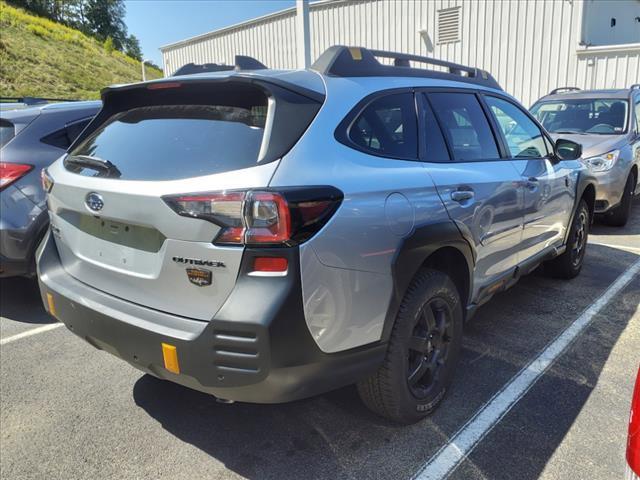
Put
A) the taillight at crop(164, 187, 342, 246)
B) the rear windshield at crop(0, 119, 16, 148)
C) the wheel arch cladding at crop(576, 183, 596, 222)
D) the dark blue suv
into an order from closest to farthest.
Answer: the taillight at crop(164, 187, 342, 246) → the dark blue suv → the rear windshield at crop(0, 119, 16, 148) → the wheel arch cladding at crop(576, 183, 596, 222)

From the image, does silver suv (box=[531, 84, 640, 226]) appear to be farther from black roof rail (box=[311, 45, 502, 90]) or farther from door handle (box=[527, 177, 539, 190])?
black roof rail (box=[311, 45, 502, 90])

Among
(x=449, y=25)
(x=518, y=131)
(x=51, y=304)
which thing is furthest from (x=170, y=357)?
(x=449, y=25)

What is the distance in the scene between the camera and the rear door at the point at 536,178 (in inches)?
138

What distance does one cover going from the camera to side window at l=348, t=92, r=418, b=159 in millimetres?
2293

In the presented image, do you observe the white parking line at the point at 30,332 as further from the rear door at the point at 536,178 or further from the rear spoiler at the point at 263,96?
the rear door at the point at 536,178

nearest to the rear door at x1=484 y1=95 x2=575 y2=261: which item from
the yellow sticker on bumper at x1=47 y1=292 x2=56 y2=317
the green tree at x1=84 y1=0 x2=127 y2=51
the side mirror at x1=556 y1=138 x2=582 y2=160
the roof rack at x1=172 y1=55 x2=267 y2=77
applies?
the side mirror at x1=556 y1=138 x2=582 y2=160

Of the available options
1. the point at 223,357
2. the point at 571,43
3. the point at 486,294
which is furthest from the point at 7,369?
the point at 571,43

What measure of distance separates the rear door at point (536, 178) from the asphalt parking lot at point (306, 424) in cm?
75

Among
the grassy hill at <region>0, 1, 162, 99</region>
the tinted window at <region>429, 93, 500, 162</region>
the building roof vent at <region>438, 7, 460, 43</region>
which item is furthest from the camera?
the grassy hill at <region>0, 1, 162, 99</region>

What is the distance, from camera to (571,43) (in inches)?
504

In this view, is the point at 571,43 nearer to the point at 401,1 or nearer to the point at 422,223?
the point at 401,1

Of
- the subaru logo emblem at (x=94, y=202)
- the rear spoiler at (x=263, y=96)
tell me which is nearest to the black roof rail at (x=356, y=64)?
the rear spoiler at (x=263, y=96)

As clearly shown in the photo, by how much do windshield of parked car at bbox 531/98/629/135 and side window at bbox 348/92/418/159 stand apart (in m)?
5.56

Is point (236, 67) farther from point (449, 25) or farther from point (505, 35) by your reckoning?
point (449, 25)
